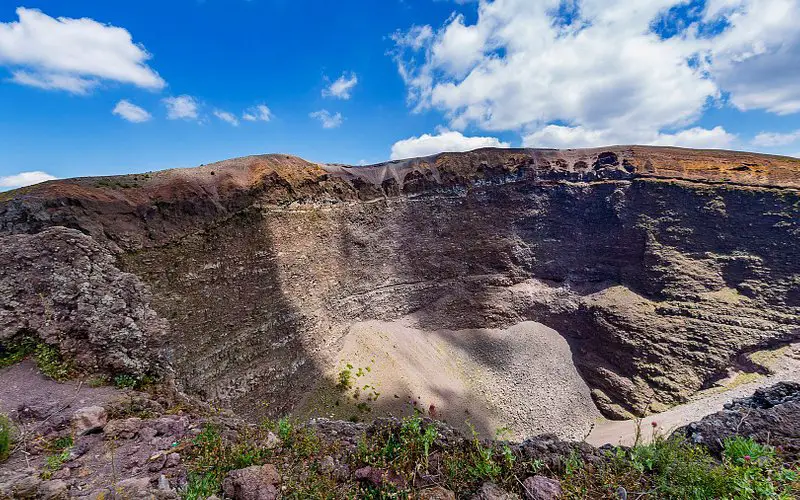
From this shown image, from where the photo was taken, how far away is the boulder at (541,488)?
17.2ft

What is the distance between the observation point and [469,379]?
22.5m

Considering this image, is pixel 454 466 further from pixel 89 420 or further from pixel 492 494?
pixel 89 420

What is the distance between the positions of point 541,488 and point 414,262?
21001mm

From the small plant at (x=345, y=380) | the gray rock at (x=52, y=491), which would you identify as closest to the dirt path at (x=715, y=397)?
the small plant at (x=345, y=380)

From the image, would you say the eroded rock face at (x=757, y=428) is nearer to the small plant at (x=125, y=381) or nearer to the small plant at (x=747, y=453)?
the small plant at (x=747, y=453)

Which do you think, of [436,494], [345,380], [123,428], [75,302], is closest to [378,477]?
[436,494]

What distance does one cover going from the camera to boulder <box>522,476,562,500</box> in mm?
5242

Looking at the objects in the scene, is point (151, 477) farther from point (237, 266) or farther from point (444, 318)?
point (444, 318)

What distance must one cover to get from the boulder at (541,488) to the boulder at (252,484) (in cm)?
396

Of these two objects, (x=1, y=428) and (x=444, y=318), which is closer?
(x=1, y=428)

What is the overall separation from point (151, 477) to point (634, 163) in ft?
108

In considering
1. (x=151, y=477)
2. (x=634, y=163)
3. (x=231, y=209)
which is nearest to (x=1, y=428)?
(x=151, y=477)

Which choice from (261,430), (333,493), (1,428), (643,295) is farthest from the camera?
(643,295)

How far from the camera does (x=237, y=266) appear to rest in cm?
1655
